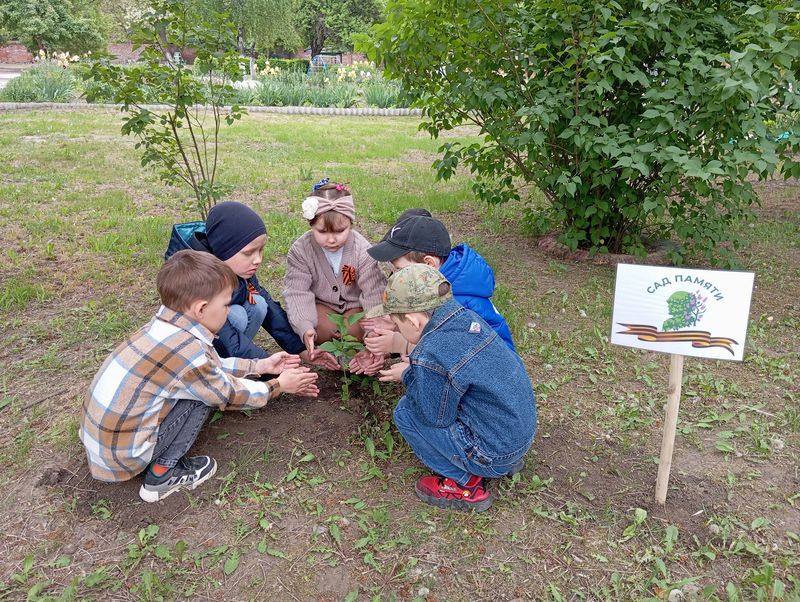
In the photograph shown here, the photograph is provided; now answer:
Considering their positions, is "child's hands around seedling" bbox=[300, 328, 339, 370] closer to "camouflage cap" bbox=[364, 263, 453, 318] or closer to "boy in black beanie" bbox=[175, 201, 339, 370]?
"boy in black beanie" bbox=[175, 201, 339, 370]

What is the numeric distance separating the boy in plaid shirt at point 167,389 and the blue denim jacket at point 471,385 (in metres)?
0.74

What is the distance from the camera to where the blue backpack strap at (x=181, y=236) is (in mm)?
2912

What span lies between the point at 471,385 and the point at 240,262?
1.33 m

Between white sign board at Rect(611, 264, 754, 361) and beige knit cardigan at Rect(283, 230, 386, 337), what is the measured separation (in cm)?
134

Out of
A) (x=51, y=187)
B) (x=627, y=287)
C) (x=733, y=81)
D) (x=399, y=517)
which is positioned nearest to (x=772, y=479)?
(x=627, y=287)

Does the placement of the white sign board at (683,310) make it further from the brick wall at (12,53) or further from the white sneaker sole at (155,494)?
the brick wall at (12,53)

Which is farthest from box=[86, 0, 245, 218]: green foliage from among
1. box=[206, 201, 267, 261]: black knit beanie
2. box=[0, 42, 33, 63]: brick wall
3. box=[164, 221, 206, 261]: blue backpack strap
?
box=[0, 42, 33, 63]: brick wall

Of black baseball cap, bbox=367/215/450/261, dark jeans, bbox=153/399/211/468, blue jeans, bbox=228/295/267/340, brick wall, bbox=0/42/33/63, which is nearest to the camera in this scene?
dark jeans, bbox=153/399/211/468

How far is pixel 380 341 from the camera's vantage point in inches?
110

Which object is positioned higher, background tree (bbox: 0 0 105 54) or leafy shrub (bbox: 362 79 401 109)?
background tree (bbox: 0 0 105 54)

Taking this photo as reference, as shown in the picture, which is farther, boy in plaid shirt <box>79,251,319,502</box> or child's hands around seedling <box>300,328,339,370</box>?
child's hands around seedling <box>300,328,339,370</box>

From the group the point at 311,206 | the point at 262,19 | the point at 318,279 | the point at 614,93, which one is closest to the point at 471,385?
the point at 311,206

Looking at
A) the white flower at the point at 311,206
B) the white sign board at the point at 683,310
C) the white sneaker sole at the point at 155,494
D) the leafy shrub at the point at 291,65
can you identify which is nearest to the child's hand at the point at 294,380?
the white sneaker sole at the point at 155,494

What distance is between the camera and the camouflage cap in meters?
2.14
